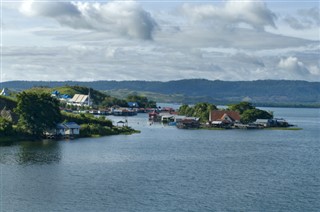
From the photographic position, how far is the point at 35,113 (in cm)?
9450

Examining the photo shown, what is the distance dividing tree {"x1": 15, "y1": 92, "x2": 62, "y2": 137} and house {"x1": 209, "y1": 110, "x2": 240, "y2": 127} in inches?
2467

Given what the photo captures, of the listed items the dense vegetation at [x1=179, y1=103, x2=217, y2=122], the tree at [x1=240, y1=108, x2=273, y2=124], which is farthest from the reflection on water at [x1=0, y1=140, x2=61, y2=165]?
the dense vegetation at [x1=179, y1=103, x2=217, y2=122]

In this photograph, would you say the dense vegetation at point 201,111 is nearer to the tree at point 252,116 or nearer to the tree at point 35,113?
the tree at point 252,116

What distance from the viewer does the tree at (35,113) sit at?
93.8 metres

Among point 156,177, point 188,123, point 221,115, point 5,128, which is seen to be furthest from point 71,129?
point 221,115

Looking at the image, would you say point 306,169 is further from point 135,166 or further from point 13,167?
point 13,167

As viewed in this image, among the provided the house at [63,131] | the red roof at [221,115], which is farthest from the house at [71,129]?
the red roof at [221,115]

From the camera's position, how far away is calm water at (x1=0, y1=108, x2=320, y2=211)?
46.4 metres

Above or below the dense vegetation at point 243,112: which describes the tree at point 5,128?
below

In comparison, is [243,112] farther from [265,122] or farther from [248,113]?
[265,122]

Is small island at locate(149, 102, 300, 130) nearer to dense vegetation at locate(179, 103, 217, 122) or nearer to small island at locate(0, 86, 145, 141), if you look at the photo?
dense vegetation at locate(179, 103, 217, 122)

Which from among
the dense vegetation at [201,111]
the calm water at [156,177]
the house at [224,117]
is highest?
the dense vegetation at [201,111]

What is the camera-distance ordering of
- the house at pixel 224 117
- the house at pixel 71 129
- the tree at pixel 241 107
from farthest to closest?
the tree at pixel 241 107 < the house at pixel 224 117 < the house at pixel 71 129

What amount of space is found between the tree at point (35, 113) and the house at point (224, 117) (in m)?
62.7
